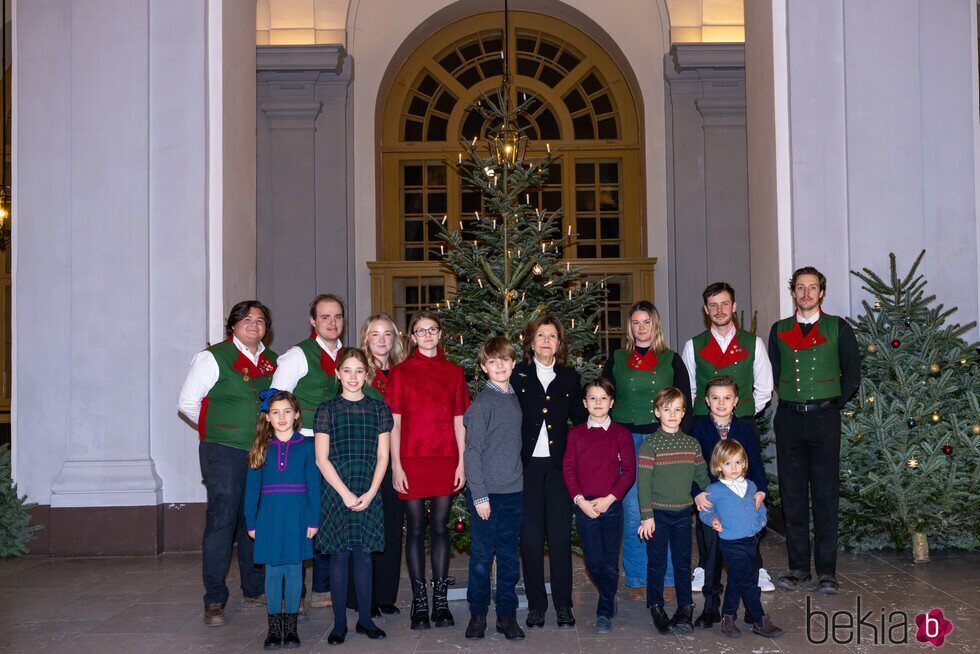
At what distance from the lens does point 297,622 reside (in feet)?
17.8

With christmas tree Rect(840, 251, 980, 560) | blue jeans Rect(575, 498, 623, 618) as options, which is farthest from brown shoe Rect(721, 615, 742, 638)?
christmas tree Rect(840, 251, 980, 560)

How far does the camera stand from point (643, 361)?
577 cm

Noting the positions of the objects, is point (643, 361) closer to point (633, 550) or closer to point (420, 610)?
point (633, 550)

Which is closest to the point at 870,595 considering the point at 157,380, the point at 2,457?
the point at 157,380

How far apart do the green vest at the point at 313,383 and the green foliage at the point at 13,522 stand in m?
3.34

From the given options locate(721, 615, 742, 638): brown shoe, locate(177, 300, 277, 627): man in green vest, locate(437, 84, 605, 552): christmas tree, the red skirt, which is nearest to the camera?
locate(721, 615, 742, 638): brown shoe

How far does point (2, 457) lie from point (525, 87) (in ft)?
28.2

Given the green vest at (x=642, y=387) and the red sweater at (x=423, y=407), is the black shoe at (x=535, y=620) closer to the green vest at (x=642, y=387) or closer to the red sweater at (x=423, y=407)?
the red sweater at (x=423, y=407)

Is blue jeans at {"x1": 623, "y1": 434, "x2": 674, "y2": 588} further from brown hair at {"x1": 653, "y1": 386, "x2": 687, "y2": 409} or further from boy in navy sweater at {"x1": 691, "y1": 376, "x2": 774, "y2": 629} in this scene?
brown hair at {"x1": 653, "y1": 386, "x2": 687, "y2": 409}

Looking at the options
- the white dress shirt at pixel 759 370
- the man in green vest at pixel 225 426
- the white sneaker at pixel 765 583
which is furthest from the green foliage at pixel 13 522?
the white sneaker at pixel 765 583

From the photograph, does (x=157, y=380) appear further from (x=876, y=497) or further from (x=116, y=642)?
(x=876, y=497)

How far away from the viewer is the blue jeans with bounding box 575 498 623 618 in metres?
5.25

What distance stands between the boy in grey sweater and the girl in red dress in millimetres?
209

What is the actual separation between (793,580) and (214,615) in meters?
3.65
